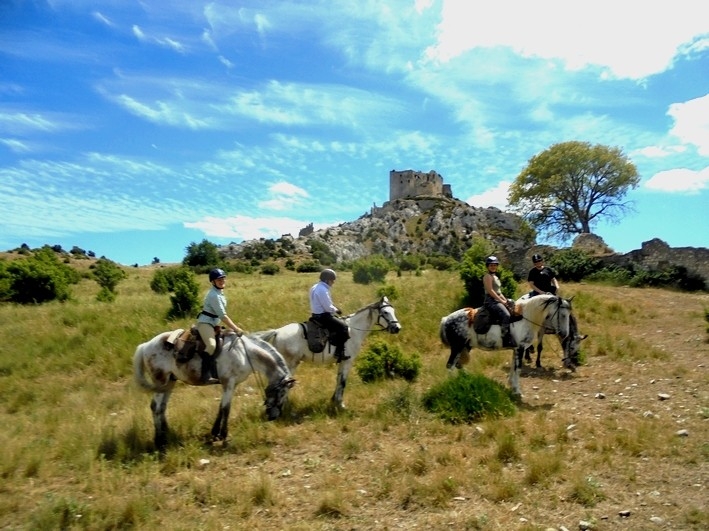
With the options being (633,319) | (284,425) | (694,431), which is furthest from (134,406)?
(633,319)

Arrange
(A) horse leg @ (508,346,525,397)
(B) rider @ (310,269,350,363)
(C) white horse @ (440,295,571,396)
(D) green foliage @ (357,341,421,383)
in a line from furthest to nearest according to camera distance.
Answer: (D) green foliage @ (357,341,421,383) < (C) white horse @ (440,295,571,396) < (A) horse leg @ (508,346,525,397) < (B) rider @ (310,269,350,363)

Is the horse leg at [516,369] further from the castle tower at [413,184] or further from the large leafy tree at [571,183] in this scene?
the castle tower at [413,184]

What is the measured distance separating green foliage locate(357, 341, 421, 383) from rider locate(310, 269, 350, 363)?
6.80ft

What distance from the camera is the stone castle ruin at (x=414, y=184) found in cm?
11444

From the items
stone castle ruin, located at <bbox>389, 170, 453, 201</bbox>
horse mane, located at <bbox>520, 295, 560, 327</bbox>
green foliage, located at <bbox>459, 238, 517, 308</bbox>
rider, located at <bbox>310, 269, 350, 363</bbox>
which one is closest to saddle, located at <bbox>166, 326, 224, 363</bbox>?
rider, located at <bbox>310, 269, 350, 363</bbox>

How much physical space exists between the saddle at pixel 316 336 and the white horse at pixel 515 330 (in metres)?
2.97

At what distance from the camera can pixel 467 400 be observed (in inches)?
321

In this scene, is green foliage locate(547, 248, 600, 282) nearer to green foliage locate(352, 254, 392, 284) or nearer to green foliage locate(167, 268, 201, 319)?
green foliage locate(352, 254, 392, 284)

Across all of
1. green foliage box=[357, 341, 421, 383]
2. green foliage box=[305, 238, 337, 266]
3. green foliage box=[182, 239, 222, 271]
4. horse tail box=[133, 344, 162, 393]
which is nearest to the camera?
horse tail box=[133, 344, 162, 393]

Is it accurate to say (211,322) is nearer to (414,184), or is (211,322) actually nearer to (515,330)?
(515,330)

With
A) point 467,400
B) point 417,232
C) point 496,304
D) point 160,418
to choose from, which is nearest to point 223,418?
point 160,418

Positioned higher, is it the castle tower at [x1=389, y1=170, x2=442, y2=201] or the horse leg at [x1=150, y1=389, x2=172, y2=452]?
the castle tower at [x1=389, y1=170, x2=442, y2=201]

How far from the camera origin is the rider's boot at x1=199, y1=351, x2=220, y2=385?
739cm

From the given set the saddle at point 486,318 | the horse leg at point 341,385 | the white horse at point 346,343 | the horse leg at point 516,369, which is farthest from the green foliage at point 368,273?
the horse leg at point 341,385
